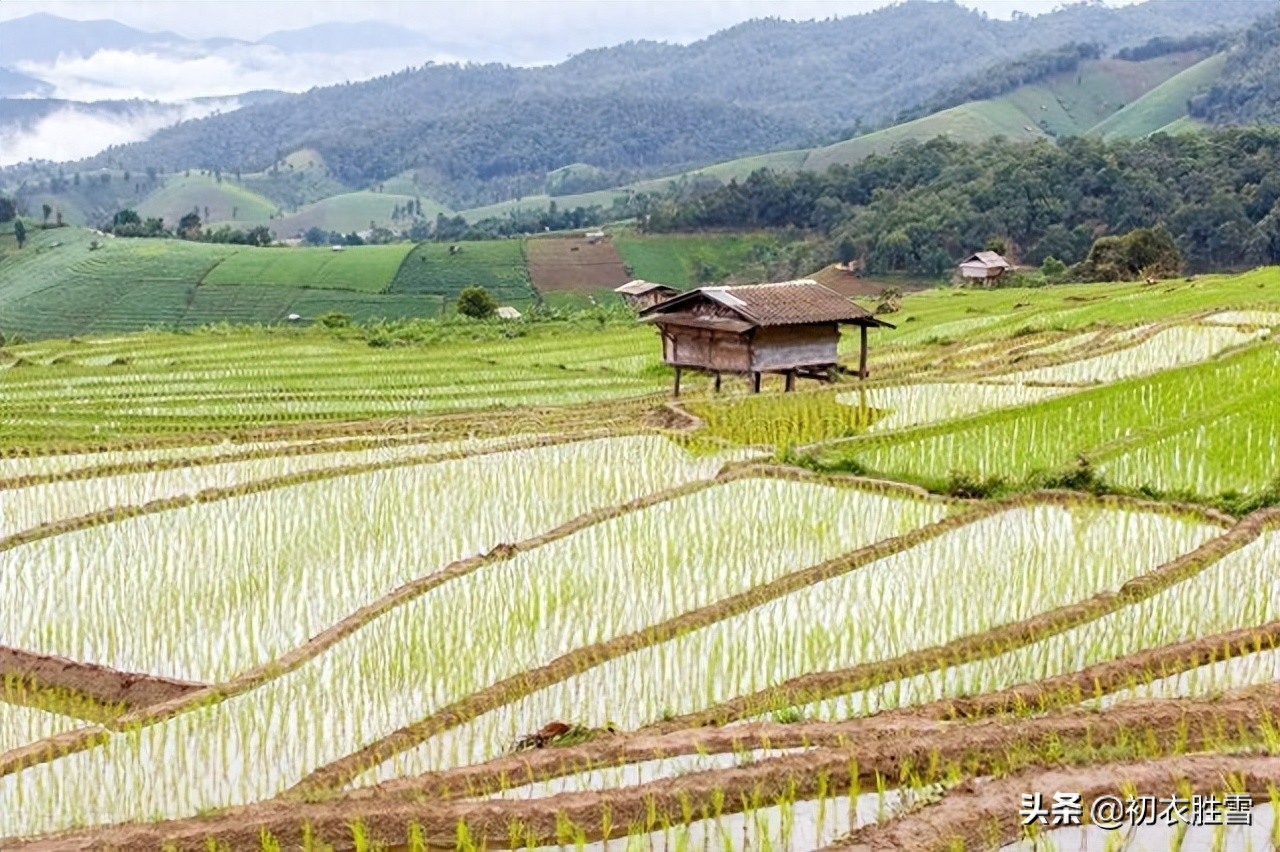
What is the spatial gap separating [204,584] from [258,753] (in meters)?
2.99

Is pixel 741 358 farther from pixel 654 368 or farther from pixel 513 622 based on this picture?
pixel 513 622

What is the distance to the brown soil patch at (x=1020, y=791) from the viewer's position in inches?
186

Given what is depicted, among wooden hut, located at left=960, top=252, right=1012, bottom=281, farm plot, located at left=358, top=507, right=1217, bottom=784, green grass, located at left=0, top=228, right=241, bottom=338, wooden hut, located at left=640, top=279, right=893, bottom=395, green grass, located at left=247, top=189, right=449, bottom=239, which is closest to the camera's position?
farm plot, located at left=358, top=507, right=1217, bottom=784

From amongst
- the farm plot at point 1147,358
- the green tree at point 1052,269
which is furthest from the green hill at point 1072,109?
the farm plot at point 1147,358

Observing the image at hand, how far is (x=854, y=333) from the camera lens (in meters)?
31.0

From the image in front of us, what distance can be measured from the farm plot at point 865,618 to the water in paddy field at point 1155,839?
2.18 metres

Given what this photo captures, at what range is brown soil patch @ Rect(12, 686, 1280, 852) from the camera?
507 centimetres

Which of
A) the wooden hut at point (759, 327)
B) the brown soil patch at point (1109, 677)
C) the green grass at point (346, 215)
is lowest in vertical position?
the brown soil patch at point (1109, 677)

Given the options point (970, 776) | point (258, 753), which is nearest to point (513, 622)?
point (258, 753)

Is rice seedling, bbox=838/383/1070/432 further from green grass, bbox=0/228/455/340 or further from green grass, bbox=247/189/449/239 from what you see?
green grass, bbox=247/189/449/239

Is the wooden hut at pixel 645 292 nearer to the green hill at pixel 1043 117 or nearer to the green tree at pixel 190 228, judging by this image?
Answer: the green tree at pixel 190 228

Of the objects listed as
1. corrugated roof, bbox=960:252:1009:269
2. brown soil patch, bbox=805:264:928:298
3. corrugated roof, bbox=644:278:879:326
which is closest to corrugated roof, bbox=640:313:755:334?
corrugated roof, bbox=644:278:879:326

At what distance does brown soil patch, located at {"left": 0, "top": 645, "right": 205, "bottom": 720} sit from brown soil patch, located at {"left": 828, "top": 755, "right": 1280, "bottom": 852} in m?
4.03

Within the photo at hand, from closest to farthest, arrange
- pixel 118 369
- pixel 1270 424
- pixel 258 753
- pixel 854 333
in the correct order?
1. pixel 258 753
2. pixel 1270 424
3. pixel 118 369
4. pixel 854 333
